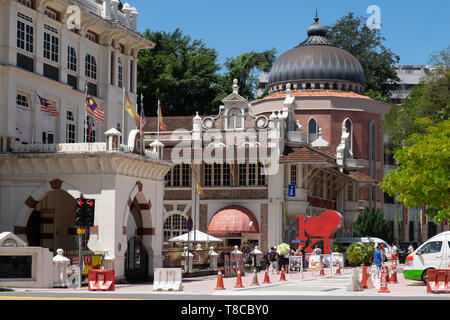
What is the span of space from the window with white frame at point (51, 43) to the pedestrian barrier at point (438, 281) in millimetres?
21289

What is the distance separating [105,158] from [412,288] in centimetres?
1399

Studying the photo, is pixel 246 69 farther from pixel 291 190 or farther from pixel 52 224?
pixel 52 224

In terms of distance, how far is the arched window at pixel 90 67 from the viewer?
45897 millimetres

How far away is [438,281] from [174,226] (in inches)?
1357

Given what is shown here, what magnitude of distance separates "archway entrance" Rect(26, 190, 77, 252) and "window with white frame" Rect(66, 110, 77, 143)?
110 inches

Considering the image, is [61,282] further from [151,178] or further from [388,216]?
[388,216]

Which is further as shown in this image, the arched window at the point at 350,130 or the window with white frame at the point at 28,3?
the arched window at the point at 350,130

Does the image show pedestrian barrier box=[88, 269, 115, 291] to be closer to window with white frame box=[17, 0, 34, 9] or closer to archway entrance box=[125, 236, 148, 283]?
archway entrance box=[125, 236, 148, 283]

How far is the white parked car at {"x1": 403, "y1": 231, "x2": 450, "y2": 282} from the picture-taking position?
36344 mm

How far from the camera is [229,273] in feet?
146

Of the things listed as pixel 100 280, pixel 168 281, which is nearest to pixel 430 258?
pixel 168 281

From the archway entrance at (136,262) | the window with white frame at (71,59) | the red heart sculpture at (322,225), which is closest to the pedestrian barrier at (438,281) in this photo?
the archway entrance at (136,262)

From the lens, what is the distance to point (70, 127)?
146 ft

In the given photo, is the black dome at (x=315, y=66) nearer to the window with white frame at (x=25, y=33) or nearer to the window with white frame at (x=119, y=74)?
the window with white frame at (x=119, y=74)
